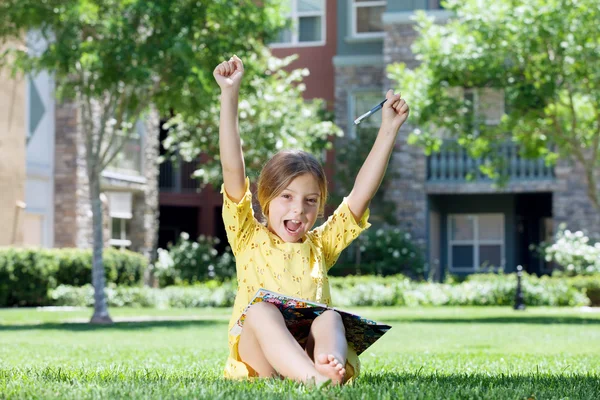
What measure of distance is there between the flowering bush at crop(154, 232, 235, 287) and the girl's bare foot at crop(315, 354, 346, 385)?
2240 cm

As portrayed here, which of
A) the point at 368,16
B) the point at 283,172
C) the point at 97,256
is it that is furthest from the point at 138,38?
the point at 368,16

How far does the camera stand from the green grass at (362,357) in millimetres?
4500

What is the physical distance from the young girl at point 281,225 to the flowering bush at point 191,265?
21603mm

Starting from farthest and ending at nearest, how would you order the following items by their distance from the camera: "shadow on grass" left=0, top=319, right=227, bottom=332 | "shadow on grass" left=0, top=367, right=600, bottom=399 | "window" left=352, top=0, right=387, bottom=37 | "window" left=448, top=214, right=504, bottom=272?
"window" left=448, top=214, right=504, bottom=272
"window" left=352, top=0, right=387, bottom=37
"shadow on grass" left=0, top=319, right=227, bottom=332
"shadow on grass" left=0, top=367, right=600, bottom=399

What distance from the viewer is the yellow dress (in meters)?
5.04

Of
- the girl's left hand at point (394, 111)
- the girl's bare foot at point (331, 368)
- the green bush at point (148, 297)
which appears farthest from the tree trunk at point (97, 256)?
the girl's bare foot at point (331, 368)

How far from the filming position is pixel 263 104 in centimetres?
2581

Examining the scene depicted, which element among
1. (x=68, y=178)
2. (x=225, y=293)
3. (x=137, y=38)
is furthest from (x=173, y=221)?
(x=137, y=38)

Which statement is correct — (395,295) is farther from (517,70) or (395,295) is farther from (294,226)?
(294,226)

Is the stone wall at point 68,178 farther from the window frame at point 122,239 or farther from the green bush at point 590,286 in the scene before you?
the green bush at point 590,286

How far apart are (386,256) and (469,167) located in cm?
335

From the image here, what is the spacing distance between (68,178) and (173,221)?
10595 millimetres

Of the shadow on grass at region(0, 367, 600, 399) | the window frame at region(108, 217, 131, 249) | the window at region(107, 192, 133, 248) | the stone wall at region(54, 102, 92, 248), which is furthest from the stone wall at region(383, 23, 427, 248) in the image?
the shadow on grass at region(0, 367, 600, 399)

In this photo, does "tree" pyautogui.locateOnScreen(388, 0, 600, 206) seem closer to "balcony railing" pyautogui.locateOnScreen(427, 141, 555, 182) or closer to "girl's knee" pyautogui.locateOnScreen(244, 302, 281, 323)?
"balcony railing" pyautogui.locateOnScreen(427, 141, 555, 182)
